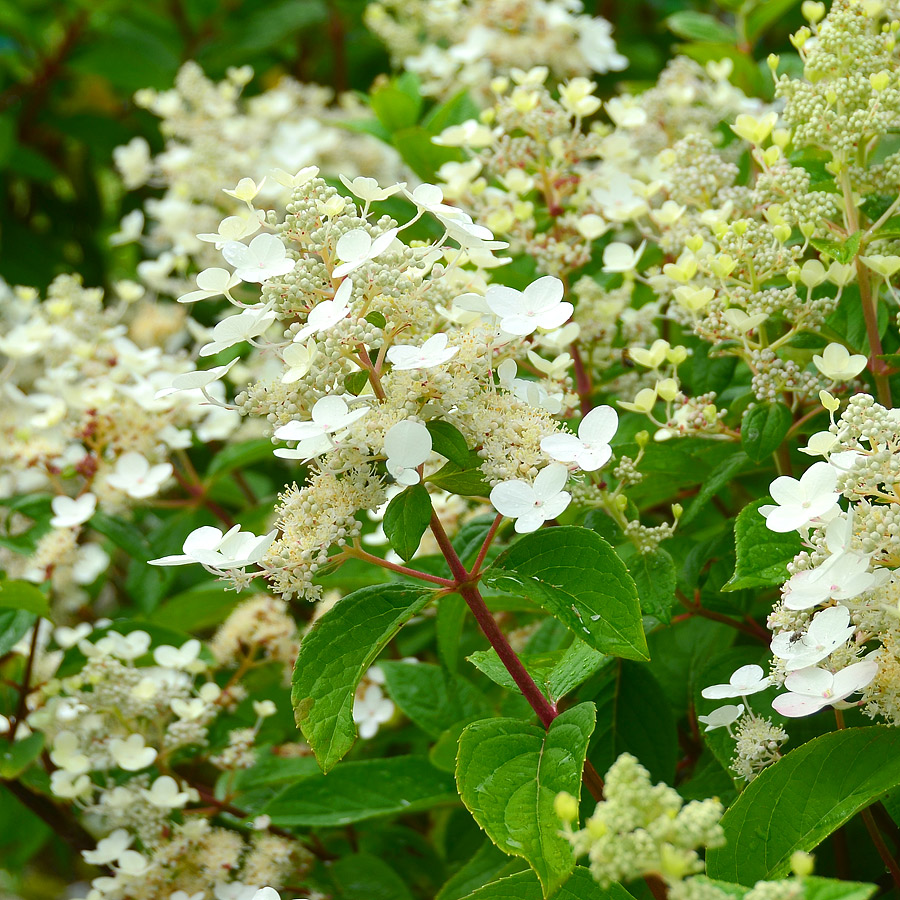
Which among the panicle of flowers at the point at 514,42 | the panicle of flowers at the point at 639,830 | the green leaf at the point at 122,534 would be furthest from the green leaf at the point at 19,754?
the panicle of flowers at the point at 514,42

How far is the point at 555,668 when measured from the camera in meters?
0.90

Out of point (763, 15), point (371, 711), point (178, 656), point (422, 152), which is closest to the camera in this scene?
point (178, 656)

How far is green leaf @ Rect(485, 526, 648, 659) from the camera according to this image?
2.51 feet

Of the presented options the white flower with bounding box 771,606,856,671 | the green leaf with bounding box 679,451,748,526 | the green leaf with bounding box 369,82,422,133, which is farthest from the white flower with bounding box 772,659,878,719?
the green leaf with bounding box 369,82,422,133

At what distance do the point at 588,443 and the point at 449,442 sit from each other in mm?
115

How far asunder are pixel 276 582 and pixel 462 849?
25.1 inches

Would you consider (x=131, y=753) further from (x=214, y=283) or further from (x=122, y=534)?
(x=214, y=283)

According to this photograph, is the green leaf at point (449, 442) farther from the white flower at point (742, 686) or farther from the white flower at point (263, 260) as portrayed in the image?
the white flower at point (742, 686)

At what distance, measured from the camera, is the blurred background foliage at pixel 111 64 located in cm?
235

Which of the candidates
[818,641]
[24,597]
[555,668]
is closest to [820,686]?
[818,641]

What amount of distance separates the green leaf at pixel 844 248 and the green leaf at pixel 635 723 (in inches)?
17.2

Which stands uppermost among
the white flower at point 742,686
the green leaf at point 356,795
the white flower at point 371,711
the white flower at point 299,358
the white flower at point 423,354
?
the white flower at point 423,354

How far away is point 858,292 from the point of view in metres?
1.09

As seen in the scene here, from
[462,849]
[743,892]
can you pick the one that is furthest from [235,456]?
[743,892]
